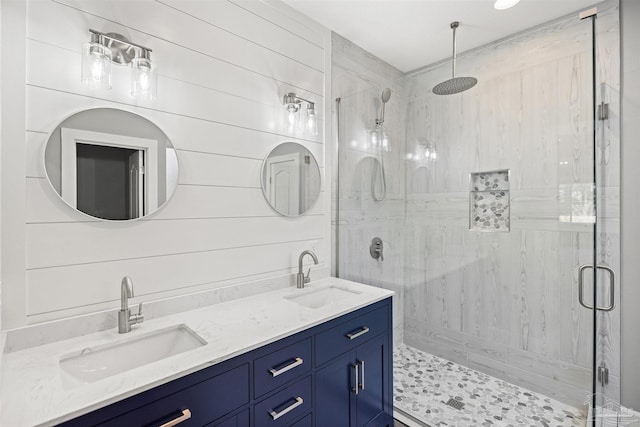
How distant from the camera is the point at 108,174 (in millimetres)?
1305

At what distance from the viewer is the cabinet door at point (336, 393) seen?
1.41 m

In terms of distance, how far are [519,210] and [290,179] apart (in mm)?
1548

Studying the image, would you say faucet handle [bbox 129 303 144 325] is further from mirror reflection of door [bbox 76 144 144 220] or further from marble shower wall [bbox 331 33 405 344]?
marble shower wall [bbox 331 33 405 344]

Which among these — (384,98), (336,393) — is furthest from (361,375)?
(384,98)

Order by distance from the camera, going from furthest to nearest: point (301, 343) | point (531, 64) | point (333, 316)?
point (531, 64) → point (333, 316) → point (301, 343)

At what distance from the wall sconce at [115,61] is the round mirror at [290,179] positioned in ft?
2.31

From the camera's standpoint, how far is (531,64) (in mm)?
2064

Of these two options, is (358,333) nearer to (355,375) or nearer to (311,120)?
(355,375)

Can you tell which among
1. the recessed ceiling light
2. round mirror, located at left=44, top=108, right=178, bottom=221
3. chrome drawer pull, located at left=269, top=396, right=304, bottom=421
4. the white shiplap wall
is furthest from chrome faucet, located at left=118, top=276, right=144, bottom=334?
the recessed ceiling light

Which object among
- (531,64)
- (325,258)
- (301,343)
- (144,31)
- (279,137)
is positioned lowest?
(301,343)

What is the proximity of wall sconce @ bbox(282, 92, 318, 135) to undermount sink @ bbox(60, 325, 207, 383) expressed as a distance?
4.36ft

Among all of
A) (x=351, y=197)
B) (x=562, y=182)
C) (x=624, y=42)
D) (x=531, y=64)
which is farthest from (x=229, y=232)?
(x=624, y=42)

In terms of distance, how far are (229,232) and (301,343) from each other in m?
0.72

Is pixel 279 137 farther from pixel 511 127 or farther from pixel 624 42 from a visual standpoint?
pixel 624 42
